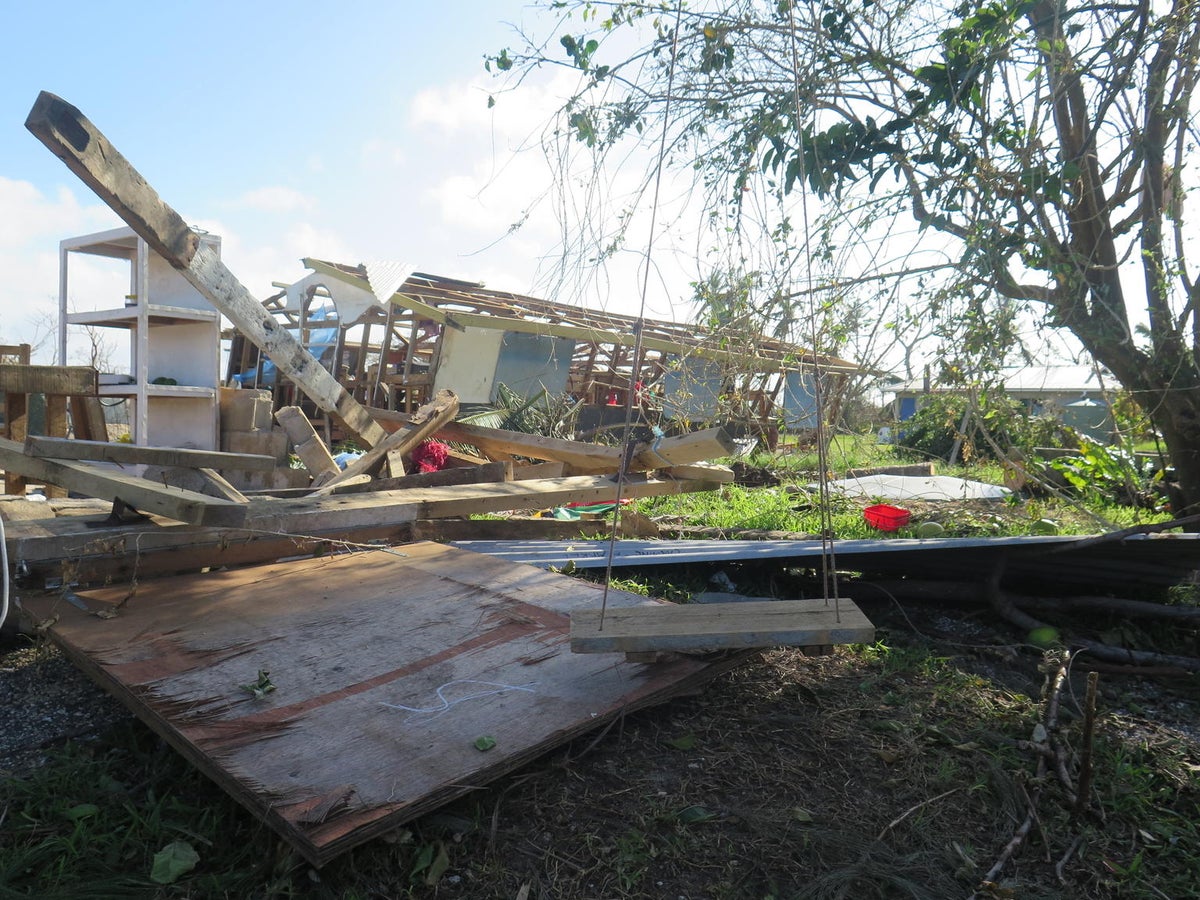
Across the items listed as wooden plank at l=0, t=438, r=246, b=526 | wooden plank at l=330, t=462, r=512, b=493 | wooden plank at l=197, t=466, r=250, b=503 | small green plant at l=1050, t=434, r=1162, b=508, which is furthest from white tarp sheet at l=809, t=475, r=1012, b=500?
wooden plank at l=0, t=438, r=246, b=526

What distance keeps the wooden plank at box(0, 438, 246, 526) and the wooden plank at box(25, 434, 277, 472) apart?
0.07m

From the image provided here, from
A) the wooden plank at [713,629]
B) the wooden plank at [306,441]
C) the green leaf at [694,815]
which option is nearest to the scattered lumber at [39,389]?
the wooden plank at [306,441]

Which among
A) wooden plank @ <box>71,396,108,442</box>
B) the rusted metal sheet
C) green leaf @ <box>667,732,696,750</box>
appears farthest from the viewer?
wooden plank @ <box>71,396,108,442</box>

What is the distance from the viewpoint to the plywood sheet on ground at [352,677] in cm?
204

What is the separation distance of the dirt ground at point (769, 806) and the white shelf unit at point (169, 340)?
4870 mm

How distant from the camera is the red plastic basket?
6.77 metres

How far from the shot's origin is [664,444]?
567 cm

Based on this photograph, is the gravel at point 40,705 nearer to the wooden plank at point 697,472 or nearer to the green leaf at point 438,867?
the green leaf at point 438,867

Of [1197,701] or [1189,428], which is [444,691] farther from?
[1189,428]

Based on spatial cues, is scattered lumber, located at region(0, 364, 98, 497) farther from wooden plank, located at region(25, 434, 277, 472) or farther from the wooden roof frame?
the wooden roof frame

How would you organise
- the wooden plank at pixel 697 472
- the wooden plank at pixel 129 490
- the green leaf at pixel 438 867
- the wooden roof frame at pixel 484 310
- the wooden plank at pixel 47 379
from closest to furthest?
1. the green leaf at pixel 438 867
2. the wooden plank at pixel 129 490
3. the wooden plank at pixel 47 379
4. the wooden plank at pixel 697 472
5. the wooden roof frame at pixel 484 310

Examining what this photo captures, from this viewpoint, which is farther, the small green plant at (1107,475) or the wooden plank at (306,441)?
the small green plant at (1107,475)

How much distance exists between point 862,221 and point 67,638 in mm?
4492

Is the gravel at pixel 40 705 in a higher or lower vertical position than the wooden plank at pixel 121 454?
lower
